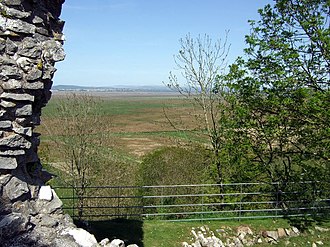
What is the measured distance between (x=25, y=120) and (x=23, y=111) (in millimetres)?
151

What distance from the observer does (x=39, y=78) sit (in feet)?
18.4

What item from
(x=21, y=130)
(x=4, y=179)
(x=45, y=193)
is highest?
(x=21, y=130)

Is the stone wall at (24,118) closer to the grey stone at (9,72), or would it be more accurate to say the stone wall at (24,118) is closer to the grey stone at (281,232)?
the grey stone at (9,72)

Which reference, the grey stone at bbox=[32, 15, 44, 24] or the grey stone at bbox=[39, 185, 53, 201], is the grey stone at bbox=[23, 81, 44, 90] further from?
the grey stone at bbox=[39, 185, 53, 201]

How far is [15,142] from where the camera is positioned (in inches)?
213

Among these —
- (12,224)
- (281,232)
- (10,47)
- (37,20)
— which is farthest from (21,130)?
(281,232)

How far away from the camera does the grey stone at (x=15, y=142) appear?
5301 millimetres

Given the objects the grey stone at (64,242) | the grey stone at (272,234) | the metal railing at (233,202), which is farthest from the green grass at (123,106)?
the grey stone at (64,242)

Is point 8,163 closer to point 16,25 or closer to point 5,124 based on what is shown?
point 5,124

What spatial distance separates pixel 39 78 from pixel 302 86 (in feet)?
30.6

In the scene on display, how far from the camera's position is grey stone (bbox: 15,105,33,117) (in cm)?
545

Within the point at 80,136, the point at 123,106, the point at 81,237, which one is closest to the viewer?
the point at 81,237

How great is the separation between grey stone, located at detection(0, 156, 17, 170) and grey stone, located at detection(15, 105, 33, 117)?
25.4 inches

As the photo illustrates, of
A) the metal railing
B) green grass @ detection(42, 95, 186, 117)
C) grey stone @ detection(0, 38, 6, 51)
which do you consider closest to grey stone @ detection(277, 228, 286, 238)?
the metal railing
